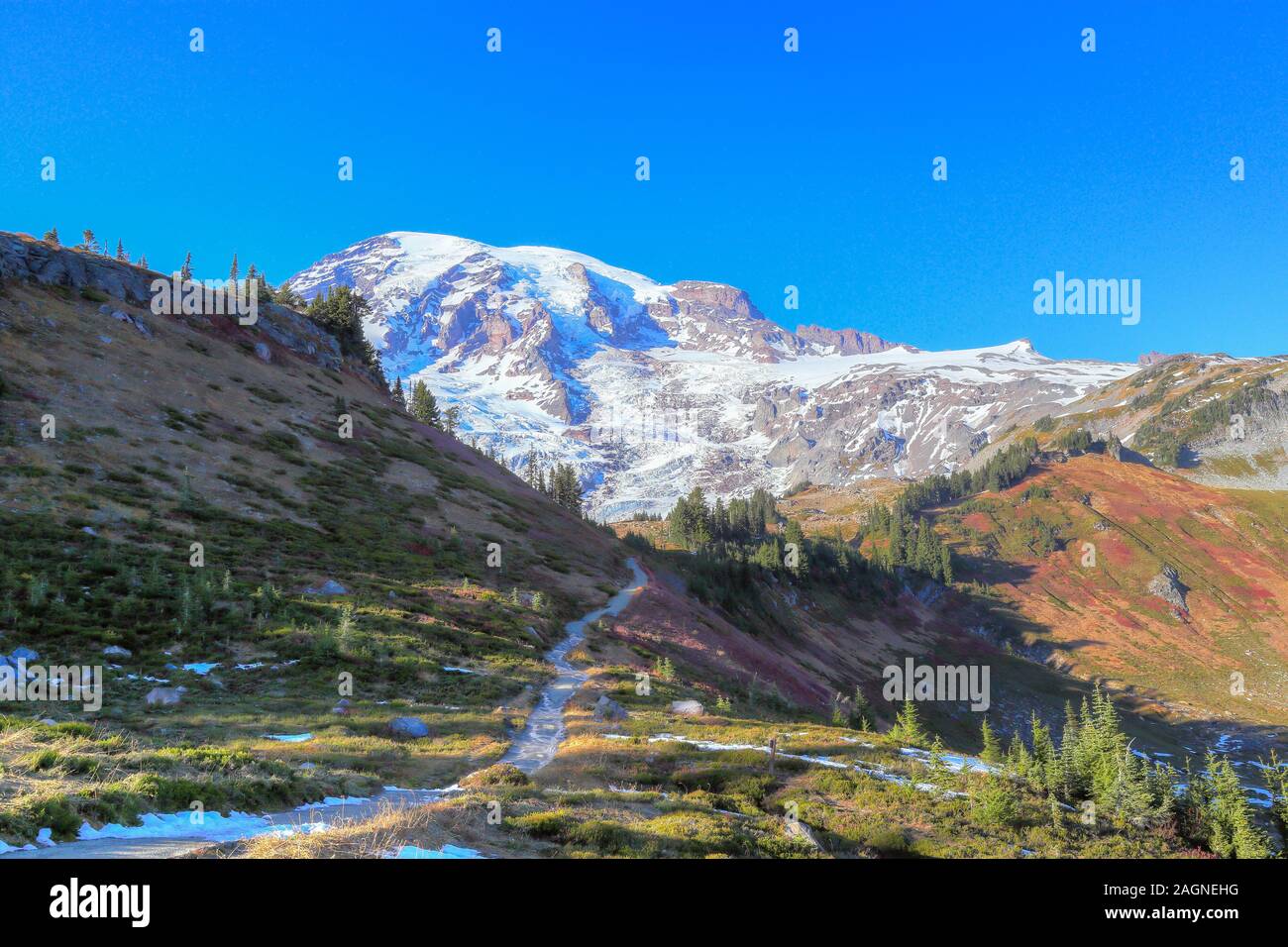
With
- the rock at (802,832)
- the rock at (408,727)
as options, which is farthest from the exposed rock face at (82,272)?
the rock at (802,832)

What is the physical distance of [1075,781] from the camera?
24.2 meters

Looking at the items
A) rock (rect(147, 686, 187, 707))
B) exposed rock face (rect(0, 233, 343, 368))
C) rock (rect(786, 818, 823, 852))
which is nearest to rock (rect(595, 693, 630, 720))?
rock (rect(786, 818, 823, 852))

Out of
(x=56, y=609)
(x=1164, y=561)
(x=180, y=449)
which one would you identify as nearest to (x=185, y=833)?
(x=56, y=609)

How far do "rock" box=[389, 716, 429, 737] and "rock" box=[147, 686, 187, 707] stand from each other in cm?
700

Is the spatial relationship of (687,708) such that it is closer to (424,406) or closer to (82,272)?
(82,272)

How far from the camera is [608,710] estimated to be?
2894 cm

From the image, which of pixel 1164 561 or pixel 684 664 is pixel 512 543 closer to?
pixel 684 664

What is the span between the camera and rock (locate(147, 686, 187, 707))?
20.9 m

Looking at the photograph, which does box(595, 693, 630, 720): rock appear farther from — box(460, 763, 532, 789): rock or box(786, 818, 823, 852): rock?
box(786, 818, 823, 852): rock

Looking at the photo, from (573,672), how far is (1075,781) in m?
23.7

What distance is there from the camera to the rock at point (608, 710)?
2844 centimetres

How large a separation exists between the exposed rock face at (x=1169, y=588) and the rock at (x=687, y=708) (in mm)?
189227

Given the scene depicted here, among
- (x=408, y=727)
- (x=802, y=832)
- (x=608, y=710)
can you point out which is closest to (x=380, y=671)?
(x=408, y=727)

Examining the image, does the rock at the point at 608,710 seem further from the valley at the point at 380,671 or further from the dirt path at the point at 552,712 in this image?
the dirt path at the point at 552,712
